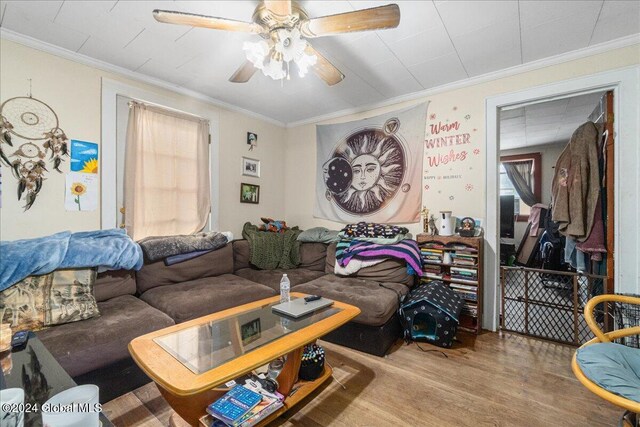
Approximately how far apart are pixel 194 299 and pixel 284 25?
1937 mm

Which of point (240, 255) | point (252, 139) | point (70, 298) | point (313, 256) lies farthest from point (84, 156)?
point (313, 256)

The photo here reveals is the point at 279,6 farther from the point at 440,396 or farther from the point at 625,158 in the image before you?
the point at 625,158

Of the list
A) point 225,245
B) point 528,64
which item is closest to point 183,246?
point 225,245

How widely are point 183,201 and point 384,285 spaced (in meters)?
2.22

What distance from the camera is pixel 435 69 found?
8.25ft

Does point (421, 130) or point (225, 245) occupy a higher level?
point (421, 130)

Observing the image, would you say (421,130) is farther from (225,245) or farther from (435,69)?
(225,245)

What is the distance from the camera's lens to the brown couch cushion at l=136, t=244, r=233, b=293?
236cm

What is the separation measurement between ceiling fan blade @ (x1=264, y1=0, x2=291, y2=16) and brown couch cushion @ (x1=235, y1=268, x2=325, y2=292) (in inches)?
84.1

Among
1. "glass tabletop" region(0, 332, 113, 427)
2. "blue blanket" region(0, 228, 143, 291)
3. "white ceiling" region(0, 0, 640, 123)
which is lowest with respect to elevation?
"glass tabletop" region(0, 332, 113, 427)

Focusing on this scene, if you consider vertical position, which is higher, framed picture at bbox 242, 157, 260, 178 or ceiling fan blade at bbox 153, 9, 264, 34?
ceiling fan blade at bbox 153, 9, 264, 34

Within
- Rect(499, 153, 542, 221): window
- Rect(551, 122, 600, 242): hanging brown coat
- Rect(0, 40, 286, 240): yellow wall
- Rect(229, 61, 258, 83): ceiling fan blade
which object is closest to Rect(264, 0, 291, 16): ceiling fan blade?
Rect(229, 61, 258, 83): ceiling fan blade

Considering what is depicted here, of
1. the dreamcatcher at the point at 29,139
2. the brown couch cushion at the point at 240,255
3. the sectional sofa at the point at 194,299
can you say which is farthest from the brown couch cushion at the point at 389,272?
the dreamcatcher at the point at 29,139

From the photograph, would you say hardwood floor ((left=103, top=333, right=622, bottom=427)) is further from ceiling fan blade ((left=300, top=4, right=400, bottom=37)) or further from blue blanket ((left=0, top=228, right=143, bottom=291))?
ceiling fan blade ((left=300, top=4, right=400, bottom=37))
